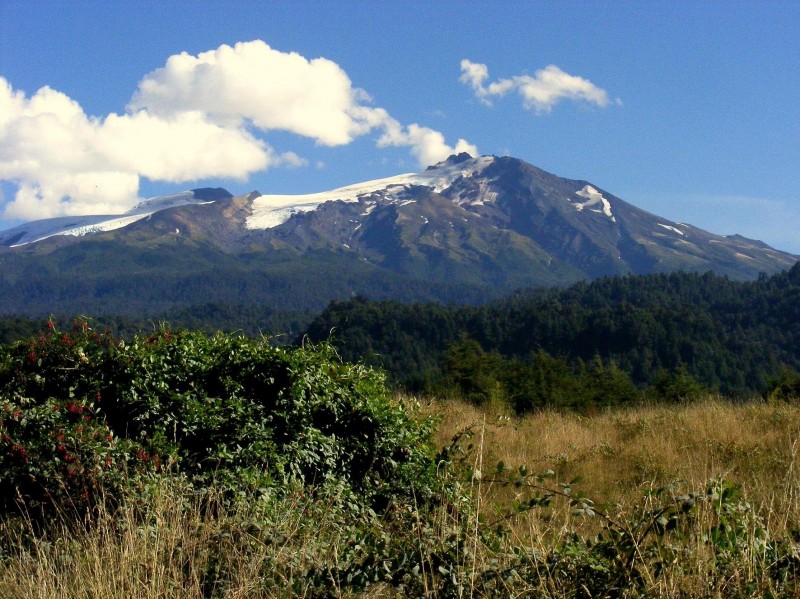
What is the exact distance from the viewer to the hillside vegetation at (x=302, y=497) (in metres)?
4.34

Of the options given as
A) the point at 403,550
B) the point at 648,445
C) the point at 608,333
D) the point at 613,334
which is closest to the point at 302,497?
the point at 403,550

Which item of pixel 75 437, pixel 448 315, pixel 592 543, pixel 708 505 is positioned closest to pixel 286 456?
pixel 75 437

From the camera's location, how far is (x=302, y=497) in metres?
6.68

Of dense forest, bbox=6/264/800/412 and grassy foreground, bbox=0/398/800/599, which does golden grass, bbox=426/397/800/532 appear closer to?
grassy foreground, bbox=0/398/800/599

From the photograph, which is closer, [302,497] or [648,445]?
[302,497]

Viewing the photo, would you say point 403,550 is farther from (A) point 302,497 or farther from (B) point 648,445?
(B) point 648,445

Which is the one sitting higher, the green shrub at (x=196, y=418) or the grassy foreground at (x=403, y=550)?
the green shrub at (x=196, y=418)

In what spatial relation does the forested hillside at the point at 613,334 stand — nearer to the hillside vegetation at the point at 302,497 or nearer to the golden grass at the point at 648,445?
the golden grass at the point at 648,445

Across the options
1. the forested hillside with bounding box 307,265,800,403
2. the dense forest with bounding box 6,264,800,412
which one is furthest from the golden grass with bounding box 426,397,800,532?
the forested hillside with bounding box 307,265,800,403

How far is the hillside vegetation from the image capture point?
14.2 ft

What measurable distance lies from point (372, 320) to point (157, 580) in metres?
119

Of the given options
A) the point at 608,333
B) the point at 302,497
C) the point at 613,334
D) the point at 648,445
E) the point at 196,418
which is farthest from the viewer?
the point at 608,333

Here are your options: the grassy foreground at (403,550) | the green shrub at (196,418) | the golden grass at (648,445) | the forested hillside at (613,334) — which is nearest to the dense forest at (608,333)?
the forested hillside at (613,334)

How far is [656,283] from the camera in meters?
186
